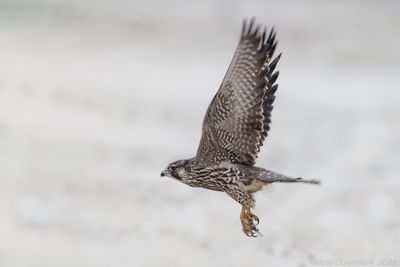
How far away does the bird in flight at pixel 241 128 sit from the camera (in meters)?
8.40

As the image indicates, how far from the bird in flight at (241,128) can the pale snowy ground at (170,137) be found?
5.61ft

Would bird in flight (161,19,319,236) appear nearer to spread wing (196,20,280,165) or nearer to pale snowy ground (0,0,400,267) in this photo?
spread wing (196,20,280,165)

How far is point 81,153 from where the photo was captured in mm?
12531

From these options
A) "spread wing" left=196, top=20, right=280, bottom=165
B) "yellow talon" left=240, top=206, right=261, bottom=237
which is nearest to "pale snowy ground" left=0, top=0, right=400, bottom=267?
"yellow talon" left=240, top=206, right=261, bottom=237

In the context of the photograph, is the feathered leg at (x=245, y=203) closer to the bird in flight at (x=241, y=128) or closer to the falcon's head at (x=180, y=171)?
the bird in flight at (x=241, y=128)

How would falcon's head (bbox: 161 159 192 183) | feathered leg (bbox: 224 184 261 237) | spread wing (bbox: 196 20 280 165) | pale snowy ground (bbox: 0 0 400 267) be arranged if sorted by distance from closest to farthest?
spread wing (bbox: 196 20 280 165) → feathered leg (bbox: 224 184 261 237) → falcon's head (bbox: 161 159 192 183) → pale snowy ground (bbox: 0 0 400 267)

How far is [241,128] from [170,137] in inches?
175

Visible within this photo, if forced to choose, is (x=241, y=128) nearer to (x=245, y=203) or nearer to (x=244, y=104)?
(x=244, y=104)

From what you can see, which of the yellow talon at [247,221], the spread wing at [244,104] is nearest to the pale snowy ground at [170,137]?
the yellow talon at [247,221]

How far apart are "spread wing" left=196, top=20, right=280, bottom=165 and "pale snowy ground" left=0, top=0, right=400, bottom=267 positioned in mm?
1833

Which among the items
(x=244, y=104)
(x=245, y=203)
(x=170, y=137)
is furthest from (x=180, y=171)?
(x=170, y=137)

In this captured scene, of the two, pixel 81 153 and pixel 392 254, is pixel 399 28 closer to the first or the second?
pixel 81 153

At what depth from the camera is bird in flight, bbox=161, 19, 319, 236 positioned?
8.40 meters

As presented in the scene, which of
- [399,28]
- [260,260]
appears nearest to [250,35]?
[260,260]
